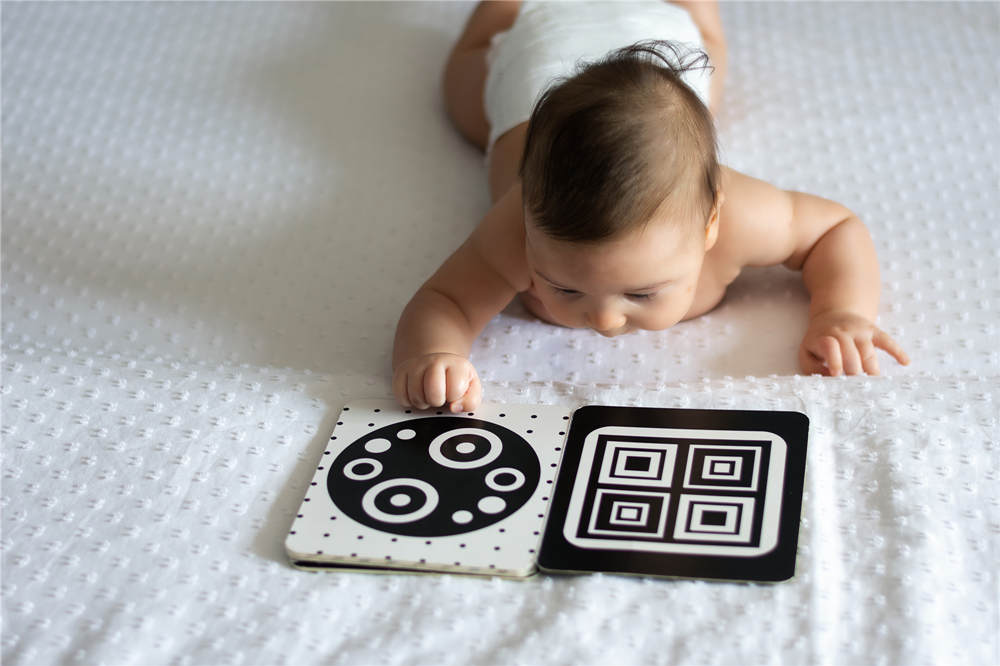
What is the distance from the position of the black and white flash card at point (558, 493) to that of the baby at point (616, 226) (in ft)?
0.19

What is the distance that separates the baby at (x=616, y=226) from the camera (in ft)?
2.46

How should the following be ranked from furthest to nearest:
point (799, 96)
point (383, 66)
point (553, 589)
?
1. point (383, 66)
2. point (799, 96)
3. point (553, 589)

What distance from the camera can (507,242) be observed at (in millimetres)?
906

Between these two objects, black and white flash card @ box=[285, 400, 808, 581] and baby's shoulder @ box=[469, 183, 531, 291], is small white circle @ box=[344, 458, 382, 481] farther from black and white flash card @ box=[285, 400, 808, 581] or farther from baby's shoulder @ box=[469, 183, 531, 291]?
baby's shoulder @ box=[469, 183, 531, 291]

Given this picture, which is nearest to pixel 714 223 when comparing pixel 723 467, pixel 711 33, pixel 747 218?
pixel 747 218

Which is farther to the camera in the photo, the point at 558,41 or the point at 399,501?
the point at 558,41

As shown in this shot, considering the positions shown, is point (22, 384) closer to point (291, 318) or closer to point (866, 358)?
point (291, 318)

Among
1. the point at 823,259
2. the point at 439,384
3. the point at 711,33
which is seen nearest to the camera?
the point at 439,384

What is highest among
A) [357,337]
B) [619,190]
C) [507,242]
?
[619,190]

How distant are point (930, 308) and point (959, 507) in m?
0.27

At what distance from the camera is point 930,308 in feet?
3.08

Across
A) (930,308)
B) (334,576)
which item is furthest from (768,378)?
(334,576)

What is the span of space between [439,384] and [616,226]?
7.7 inches

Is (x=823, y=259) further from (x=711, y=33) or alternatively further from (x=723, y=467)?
(x=711, y=33)
